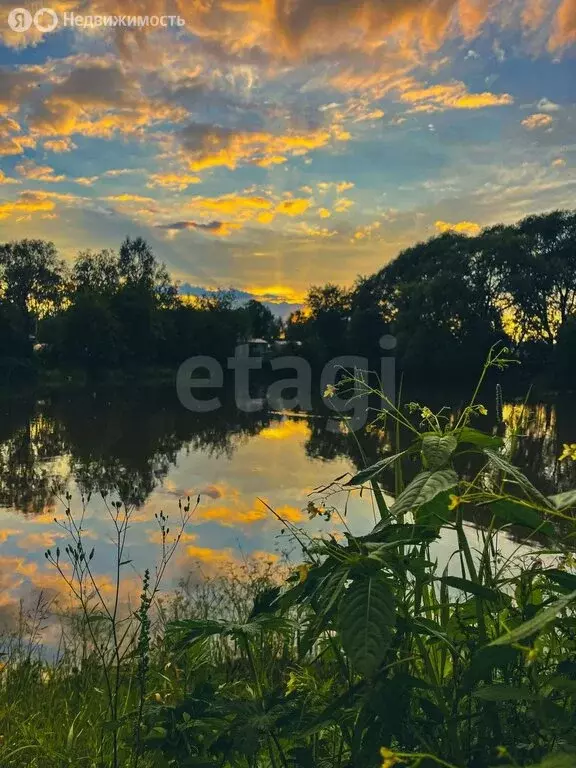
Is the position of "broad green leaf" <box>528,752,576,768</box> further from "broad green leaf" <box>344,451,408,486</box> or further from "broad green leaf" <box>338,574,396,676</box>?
"broad green leaf" <box>344,451,408,486</box>

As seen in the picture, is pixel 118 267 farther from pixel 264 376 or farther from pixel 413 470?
pixel 413 470

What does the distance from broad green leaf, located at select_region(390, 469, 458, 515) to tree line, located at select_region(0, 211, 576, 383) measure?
33.9 m

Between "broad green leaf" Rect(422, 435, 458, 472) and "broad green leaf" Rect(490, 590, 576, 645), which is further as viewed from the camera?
"broad green leaf" Rect(422, 435, 458, 472)

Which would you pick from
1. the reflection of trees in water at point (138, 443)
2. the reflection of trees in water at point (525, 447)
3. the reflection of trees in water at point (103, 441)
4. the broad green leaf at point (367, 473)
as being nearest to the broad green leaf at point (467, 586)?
the broad green leaf at point (367, 473)

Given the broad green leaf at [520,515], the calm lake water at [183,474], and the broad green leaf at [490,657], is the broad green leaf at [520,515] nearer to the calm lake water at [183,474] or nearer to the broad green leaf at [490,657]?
the broad green leaf at [490,657]

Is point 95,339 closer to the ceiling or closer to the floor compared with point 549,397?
closer to the ceiling

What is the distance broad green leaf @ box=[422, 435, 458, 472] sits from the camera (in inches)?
40.1

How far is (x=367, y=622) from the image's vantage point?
36.2 inches

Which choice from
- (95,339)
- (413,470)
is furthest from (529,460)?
(95,339)

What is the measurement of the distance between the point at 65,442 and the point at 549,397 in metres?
21.6

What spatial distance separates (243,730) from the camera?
1.18 meters

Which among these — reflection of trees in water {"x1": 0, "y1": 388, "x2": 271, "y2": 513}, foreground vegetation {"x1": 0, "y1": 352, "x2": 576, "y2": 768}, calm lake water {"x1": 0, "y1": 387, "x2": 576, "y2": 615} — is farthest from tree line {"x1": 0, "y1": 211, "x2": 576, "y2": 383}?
foreground vegetation {"x1": 0, "y1": 352, "x2": 576, "y2": 768}

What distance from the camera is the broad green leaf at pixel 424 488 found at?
933 mm

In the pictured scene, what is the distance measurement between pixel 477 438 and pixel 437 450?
0.36ft
